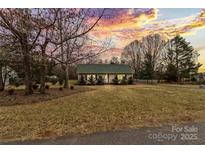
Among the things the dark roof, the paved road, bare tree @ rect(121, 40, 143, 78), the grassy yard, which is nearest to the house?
the dark roof

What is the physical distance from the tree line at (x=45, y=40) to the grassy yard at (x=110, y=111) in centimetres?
54

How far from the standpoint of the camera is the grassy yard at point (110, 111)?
538 cm

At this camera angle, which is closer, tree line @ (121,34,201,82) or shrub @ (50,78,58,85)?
tree line @ (121,34,201,82)

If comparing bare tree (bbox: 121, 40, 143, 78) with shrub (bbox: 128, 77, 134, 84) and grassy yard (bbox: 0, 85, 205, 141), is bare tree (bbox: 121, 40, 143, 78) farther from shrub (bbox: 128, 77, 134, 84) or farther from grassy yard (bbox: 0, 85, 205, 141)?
grassy yard (bbox: 0, 85, 205, 141)

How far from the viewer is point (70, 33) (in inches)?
240

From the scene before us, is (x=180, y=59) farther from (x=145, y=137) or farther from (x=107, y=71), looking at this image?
(x=145, y=137)

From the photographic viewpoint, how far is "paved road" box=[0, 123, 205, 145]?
4.91m

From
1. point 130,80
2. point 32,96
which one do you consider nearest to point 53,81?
point 32,96

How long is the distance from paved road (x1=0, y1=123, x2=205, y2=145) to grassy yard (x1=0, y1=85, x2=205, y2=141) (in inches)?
7.4

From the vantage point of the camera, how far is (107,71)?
18.6 feet

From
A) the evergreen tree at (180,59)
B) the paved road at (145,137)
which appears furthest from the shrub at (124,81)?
the paved road at (145,137)

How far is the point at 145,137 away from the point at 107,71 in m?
1.49

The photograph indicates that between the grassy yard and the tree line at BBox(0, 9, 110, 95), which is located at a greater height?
the tree line at BBox(0, 9, 110, 95)
